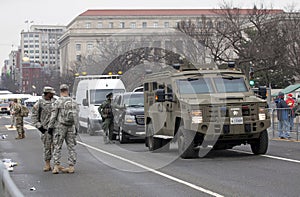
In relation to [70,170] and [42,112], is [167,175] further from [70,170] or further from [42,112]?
[42,112]

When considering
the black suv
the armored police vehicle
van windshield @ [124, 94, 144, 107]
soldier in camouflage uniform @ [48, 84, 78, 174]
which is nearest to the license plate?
the armored police vehicle

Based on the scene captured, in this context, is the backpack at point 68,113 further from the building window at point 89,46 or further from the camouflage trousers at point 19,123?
the building window at point 89,46

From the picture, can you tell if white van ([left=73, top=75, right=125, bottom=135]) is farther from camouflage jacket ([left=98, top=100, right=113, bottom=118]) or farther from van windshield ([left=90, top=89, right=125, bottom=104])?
camouflage jacket ([left=98, top=100, right=113, bottom=118])

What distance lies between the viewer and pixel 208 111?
15.5 metres

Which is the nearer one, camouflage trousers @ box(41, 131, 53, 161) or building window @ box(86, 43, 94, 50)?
camouflage trousers @ box(41, 131, 53, 161)

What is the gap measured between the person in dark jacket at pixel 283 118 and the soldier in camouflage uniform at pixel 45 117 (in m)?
11.6

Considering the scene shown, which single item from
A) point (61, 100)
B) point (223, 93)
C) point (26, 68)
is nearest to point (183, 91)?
point (223, 93)

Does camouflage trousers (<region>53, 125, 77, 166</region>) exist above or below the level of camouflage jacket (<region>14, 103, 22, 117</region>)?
below

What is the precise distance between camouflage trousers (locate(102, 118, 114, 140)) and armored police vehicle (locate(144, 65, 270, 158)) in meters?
5.98

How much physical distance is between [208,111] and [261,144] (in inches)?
75.4

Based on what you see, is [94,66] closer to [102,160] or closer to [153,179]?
[102,160]

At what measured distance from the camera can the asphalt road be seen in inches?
431

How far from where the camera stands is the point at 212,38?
191 ft

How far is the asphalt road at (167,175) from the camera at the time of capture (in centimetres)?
1095
